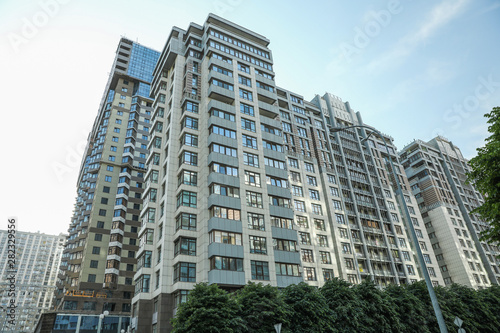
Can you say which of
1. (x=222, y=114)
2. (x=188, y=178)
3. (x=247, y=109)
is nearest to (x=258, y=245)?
(x=188, y=178)

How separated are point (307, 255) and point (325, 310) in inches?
1268

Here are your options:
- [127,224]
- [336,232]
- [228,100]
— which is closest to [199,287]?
[228,100]

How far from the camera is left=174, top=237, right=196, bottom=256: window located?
1697 inches

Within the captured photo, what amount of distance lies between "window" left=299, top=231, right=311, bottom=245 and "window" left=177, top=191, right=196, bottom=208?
88.3 feet

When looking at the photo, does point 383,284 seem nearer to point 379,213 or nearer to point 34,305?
point 379,213

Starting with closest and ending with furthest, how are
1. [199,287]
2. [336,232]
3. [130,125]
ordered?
[199,287] < [336,232] < [130,125]

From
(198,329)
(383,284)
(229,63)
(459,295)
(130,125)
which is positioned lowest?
(198,329)

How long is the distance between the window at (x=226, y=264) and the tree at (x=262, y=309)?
1042cm

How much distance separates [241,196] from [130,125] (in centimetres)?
6397

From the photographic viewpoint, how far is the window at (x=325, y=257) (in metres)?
66.0

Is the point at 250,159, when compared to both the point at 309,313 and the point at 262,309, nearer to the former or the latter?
the point at 309,313

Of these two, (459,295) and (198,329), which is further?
(459,295)

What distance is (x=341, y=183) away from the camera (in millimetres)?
82500

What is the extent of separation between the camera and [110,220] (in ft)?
274
